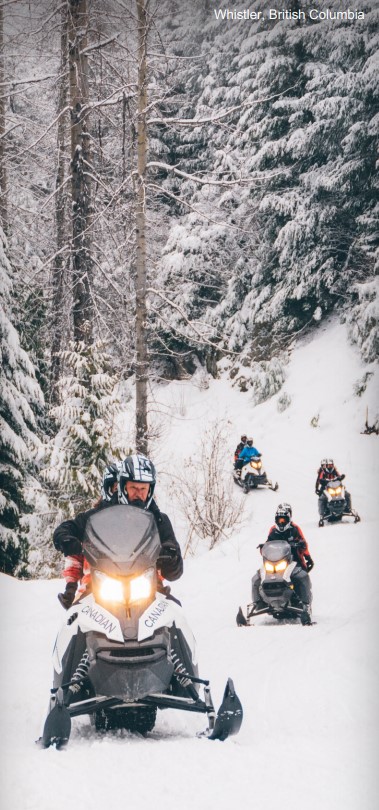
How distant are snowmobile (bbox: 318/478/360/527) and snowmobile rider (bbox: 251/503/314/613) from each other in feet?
20.3

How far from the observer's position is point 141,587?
378 centimetres

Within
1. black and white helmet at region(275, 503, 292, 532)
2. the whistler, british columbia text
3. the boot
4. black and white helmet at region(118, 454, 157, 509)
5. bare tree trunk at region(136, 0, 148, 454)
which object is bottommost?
the boot

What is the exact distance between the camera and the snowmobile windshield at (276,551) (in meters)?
8.59

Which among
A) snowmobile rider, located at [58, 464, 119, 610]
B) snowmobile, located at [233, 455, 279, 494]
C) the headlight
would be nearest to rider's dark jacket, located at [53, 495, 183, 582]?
snowmobile rider, located at [58, 464, 119, 610]

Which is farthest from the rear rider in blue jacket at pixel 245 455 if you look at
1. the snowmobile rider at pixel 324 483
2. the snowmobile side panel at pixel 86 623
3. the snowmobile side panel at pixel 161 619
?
the snowmobile side panel at pixel 86 623

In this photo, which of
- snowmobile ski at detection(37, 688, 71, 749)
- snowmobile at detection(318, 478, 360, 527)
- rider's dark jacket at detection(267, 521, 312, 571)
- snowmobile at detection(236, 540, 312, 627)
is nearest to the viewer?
snowmobile ski at detection(37, 688, 71, 749)

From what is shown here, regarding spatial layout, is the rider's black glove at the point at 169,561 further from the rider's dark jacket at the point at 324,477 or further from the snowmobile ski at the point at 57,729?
the rider's dark jacket at the point at 324,477

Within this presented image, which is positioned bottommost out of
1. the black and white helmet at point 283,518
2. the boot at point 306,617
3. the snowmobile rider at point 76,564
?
the boot at point 306,617

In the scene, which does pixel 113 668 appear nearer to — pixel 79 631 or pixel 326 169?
pixel 79 631

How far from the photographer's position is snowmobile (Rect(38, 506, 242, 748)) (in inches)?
142

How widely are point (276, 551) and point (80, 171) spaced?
7.87 metres

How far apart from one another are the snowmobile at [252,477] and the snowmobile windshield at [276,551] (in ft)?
37.5

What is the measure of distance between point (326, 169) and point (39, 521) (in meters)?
17.8

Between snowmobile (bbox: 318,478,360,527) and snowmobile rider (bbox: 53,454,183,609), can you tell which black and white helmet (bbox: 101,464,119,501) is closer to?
snowmobile rider (bbox: 53,454,183,609)
